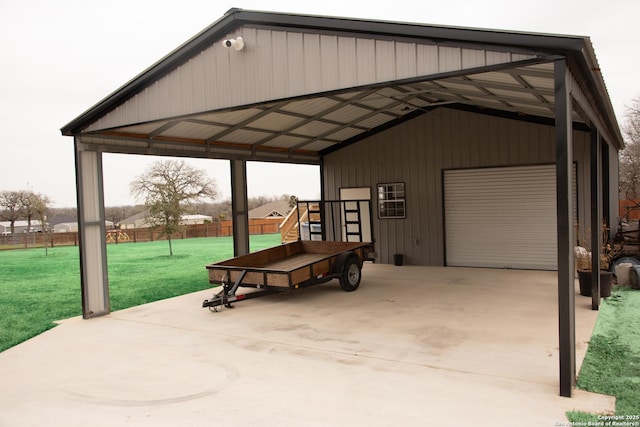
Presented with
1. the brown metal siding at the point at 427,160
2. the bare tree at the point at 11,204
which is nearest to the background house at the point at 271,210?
the bare tree at the point at 11,204

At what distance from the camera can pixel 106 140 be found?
846 centimetres

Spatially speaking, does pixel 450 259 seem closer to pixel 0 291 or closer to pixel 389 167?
pixel 389 167

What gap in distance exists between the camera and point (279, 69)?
6242 mm

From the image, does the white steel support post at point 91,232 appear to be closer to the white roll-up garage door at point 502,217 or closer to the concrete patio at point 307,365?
the concrete patio at point 307,365

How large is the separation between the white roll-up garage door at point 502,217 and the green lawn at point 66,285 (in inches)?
266

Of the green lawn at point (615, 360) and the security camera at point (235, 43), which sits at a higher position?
the security camera at point (235, 43)

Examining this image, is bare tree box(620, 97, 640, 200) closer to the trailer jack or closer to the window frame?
the window frame

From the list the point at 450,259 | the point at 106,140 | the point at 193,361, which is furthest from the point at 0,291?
the point at 450,259

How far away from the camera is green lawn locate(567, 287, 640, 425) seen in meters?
4.10

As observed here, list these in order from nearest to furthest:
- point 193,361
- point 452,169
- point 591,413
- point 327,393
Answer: point 591,413 → point 327,393 → point 193,361 → point 452,169

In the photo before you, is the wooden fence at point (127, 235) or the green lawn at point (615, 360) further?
the wooden fence at point (127, 235)

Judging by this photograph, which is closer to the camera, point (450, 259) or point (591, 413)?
point (591, 413)

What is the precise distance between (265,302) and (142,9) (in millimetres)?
20387

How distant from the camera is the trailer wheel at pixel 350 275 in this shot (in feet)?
31.2
